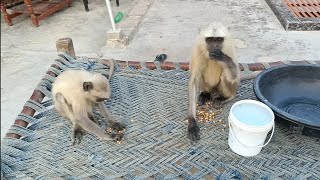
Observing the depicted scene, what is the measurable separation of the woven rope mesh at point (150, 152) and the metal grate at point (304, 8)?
2.95 metres

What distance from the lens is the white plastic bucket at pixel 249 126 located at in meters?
1.87

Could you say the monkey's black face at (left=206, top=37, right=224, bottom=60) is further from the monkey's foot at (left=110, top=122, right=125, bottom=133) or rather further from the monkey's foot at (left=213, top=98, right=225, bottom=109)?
the monkey's foot at (left=110, top=122, right=125, bottom=133)

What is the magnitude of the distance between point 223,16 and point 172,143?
11.0 feet

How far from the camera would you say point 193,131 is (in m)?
2.22

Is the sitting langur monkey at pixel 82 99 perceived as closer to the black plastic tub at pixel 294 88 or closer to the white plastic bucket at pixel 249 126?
the white plastic bucket at pixel 249 126

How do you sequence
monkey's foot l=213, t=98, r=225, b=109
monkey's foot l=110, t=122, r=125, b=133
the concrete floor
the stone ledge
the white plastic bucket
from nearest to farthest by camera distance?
the white plastic bucket < monkey's foot l=110, t=122, r=125, b=133 < monkey's foot l=213, t=98, r=225, b=109 < the concrete floor < the stone ledge

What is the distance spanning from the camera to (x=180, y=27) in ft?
16.0

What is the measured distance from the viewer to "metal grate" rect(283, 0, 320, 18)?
4676 mm

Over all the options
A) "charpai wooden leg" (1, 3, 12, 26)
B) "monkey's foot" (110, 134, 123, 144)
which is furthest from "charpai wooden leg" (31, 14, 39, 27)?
"monkey's foot" (110, 134, 123, 144)

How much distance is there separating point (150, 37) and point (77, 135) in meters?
2.64

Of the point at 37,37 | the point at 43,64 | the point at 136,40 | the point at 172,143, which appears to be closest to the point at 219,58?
→ the point at 172,143

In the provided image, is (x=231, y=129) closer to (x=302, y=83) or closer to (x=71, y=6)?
(x=302, y=83)

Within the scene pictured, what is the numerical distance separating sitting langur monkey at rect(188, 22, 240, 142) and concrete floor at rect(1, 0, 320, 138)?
158 cm

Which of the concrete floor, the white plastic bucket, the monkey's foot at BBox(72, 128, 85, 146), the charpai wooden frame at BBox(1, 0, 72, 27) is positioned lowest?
the concrete floor
